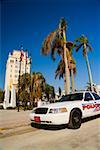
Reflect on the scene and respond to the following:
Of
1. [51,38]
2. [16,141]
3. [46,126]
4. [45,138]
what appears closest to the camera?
[16,141]

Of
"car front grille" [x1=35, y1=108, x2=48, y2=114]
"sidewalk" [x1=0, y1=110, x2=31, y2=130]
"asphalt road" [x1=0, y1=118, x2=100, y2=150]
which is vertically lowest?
"asphalt road" [x1=0, y1=118, x2=100, y2=150]

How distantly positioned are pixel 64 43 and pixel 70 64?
10.7ft

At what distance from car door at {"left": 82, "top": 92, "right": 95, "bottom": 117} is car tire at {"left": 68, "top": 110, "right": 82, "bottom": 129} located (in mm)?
668

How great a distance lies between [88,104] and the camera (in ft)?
33.6

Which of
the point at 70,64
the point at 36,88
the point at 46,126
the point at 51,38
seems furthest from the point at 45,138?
the point at 36,88

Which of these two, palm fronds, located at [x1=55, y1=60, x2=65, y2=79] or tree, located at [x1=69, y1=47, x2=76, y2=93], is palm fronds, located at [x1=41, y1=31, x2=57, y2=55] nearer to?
tree, located at [x1=69, y1=47, x2=76, y2=93]

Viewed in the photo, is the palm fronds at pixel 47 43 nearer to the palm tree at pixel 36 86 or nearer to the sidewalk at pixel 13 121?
the sidewalk at pixel 13 121

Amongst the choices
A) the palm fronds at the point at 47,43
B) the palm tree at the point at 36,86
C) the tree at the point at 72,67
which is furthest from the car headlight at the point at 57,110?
the palm tree at the point at 36,86

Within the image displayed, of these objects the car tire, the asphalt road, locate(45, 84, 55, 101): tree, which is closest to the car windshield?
the car tire

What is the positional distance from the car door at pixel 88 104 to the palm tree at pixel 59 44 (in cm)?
951

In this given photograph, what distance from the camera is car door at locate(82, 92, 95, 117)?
9875 mm

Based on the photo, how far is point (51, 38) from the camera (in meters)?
21.0

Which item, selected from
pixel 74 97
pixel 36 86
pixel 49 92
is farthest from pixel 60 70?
pixel 49 92

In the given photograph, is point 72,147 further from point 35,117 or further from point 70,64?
point 70,64
